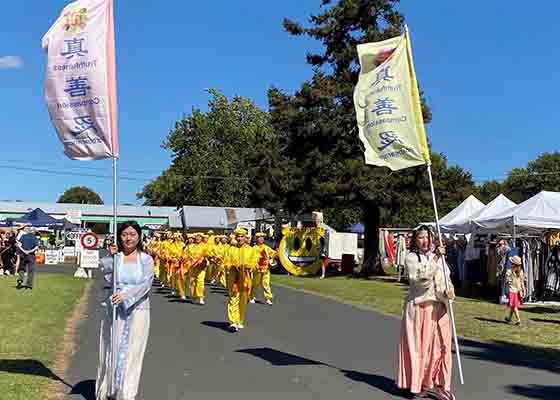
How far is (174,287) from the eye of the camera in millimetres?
22609

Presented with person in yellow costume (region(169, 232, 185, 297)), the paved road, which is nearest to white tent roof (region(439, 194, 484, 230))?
person in yellow costume (region(169, 232, 185, 297))

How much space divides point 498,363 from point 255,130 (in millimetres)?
64240

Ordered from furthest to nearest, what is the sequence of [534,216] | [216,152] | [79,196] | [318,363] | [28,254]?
[79,196] < [216,152] < [28,254] < [534,216] < [318,363]

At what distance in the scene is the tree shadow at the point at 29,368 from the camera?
859 centimetres

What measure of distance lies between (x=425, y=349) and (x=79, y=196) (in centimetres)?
14199

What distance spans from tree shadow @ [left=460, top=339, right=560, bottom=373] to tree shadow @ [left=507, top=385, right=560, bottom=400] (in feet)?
4.66

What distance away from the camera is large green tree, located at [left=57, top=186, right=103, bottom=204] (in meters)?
142

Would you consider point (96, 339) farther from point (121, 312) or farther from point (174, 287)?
point (174, 287)

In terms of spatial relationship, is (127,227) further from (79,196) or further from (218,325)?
(79,196)

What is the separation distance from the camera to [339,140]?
3384cm

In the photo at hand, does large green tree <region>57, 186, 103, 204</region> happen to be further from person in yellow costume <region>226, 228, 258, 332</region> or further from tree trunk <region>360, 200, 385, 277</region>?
person in yellow costume <region>226, 228, 258, 332</region>

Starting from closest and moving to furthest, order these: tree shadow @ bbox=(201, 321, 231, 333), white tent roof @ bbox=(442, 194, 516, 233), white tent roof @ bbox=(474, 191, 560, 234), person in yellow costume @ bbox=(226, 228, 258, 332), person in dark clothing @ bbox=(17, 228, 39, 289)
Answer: person in yellow costume @ bbox=(226, 228, 258, 332)
tree shadow @ bbox=(201, 321, 231, 333)
white tent roof @ bbox=(474, 191, 560, 234)
person in dark clothing @ bbox=(17, 228, 39, 289)
white tent roof @ bbox=(442, 194, 516, 233)

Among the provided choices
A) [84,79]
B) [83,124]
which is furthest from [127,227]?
[84,79]

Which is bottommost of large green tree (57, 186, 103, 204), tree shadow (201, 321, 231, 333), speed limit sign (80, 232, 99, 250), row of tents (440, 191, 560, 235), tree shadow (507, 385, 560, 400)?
tree shadow (507, 385, 560, 400)
